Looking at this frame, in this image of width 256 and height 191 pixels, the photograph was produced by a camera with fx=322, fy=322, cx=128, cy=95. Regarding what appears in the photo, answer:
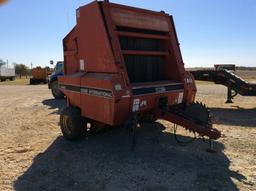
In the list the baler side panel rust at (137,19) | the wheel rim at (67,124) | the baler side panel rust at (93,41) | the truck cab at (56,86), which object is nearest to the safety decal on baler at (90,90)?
the baler side panel rust at (93,41)

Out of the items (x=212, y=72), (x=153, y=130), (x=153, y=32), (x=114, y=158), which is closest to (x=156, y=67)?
(x=153, y=32)

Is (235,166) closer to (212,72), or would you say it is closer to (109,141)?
(109,141)

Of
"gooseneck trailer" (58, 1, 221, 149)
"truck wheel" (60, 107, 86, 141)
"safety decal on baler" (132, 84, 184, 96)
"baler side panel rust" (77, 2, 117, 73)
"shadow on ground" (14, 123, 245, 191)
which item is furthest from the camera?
"truck wheel" (60, 107, 86, 141)

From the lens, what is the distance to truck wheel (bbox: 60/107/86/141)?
6.57 m

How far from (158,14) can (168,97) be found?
6.09 ft

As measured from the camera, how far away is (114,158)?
18.4ft

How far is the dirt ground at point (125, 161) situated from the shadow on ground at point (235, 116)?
21.7 inches

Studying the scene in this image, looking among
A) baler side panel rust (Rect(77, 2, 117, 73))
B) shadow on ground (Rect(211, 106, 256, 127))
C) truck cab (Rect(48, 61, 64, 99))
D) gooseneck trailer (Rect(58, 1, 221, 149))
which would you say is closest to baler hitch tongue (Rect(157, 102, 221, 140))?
gooseneck trailer (Rect(58, 1, 221, 149))

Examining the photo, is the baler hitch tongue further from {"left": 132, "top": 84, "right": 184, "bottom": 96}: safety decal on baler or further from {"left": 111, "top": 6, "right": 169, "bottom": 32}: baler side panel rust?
{"left": 111, "top": 6, "right": 169, "bottom": 32}: baler side panel rust

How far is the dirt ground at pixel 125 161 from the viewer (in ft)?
14.7

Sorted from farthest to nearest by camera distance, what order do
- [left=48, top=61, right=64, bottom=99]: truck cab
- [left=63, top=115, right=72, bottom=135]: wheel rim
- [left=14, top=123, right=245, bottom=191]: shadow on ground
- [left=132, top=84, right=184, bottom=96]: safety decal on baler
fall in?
[left=48, top=61, right=64, bottom=99]: truck cab → [left=63, top=115, right=72, bottom=135]: wheel rim → [left=132, top=84, right=184, bottom=96]: safety decal on baler → [left=14, top=123, right=245, bottom=191]: shadow on ground

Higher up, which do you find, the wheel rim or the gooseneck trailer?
the gooseneck trailer

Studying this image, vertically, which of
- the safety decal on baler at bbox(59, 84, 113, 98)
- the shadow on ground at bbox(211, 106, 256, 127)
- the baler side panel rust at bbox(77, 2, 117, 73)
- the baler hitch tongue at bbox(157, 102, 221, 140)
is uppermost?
the baler side panel rust at bbox(77, 2, 117, 73)

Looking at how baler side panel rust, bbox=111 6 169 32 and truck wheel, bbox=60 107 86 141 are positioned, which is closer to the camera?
baler side panel rust, bbox=111 6 169 32
